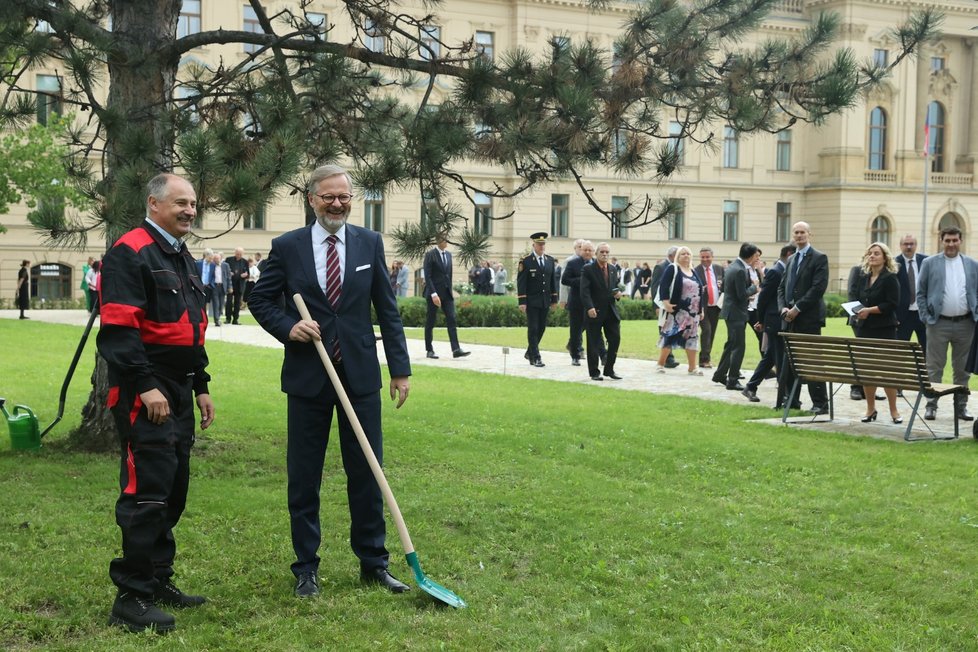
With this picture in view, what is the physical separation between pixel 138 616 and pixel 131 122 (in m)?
3.59

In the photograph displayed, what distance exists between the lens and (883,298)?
11828 millimetres

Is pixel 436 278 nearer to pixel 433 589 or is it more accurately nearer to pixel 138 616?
pixel 433 589

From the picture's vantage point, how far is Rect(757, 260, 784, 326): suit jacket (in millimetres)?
13055

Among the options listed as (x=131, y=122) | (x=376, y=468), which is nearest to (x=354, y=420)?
(x=376, y=468)

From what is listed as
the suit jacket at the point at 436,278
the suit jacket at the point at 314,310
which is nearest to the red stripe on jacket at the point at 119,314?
the suit jacket at the point at 314,310

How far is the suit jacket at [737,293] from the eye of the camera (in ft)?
47.8

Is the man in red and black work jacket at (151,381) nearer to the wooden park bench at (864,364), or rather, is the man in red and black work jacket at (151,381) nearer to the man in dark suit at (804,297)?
the wooden park bench at (864,364)

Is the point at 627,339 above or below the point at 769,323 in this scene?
below

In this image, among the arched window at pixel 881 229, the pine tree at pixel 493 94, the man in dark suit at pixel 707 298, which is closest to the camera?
the pine tree at pixel 493 94

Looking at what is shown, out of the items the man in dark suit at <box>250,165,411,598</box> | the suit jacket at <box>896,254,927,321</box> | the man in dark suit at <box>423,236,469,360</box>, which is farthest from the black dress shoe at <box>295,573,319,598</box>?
the man in dark suit at <box>423,236,469,360</box>

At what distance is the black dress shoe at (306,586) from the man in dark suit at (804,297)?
7.32 meters

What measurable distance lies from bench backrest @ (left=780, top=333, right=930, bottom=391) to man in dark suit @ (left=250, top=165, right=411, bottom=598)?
241 inches

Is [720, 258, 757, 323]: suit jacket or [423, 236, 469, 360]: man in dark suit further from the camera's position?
[423, 236, 469, 360]: man in dark suit

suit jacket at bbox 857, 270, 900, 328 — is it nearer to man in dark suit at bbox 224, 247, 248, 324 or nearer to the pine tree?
the pine tree
